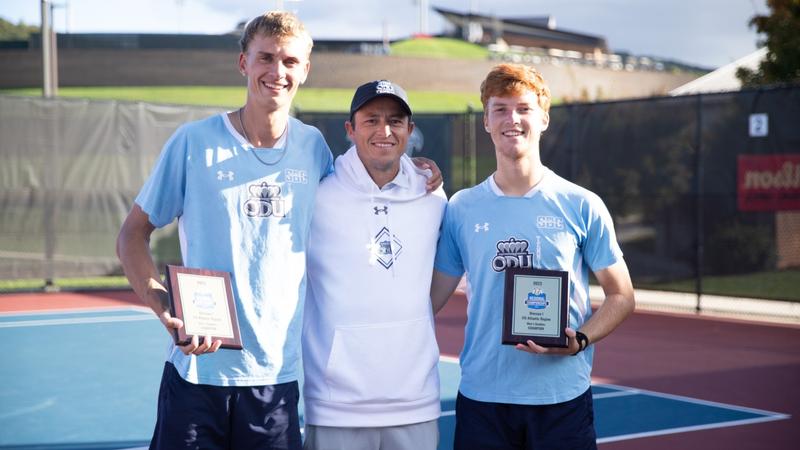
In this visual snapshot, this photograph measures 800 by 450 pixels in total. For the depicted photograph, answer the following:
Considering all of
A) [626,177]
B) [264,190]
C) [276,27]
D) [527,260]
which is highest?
[276,27]

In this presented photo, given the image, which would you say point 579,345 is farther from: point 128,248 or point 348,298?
point 128,248

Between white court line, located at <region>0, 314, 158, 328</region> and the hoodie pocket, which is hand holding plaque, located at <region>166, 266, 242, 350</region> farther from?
white court line, located at <region>0, 314, 158, 328</region>

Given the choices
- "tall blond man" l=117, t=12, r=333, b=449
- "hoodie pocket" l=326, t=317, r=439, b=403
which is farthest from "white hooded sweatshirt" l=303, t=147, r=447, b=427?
"tall blond man" l=117, t=12, r=333, b=449

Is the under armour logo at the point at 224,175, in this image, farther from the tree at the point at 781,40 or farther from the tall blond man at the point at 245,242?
the tree at the point at 781,40

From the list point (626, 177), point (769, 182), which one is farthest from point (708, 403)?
point (626, 177)

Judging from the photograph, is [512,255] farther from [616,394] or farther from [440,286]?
[616,394]

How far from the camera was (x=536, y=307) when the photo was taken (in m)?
3.56

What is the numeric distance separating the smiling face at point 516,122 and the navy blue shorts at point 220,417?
48.5 inches

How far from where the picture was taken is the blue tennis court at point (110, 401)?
6.65 meters

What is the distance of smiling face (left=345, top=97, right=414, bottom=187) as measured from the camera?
12.2 ft

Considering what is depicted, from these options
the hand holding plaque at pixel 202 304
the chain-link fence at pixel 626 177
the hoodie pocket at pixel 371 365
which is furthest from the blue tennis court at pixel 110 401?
the chain-link fence at pixel 626 177

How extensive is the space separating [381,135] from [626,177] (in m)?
10.2

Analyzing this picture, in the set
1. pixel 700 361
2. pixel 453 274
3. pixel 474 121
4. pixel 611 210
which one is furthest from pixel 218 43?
pixel 453 274

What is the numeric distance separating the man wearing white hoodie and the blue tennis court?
2744mm
